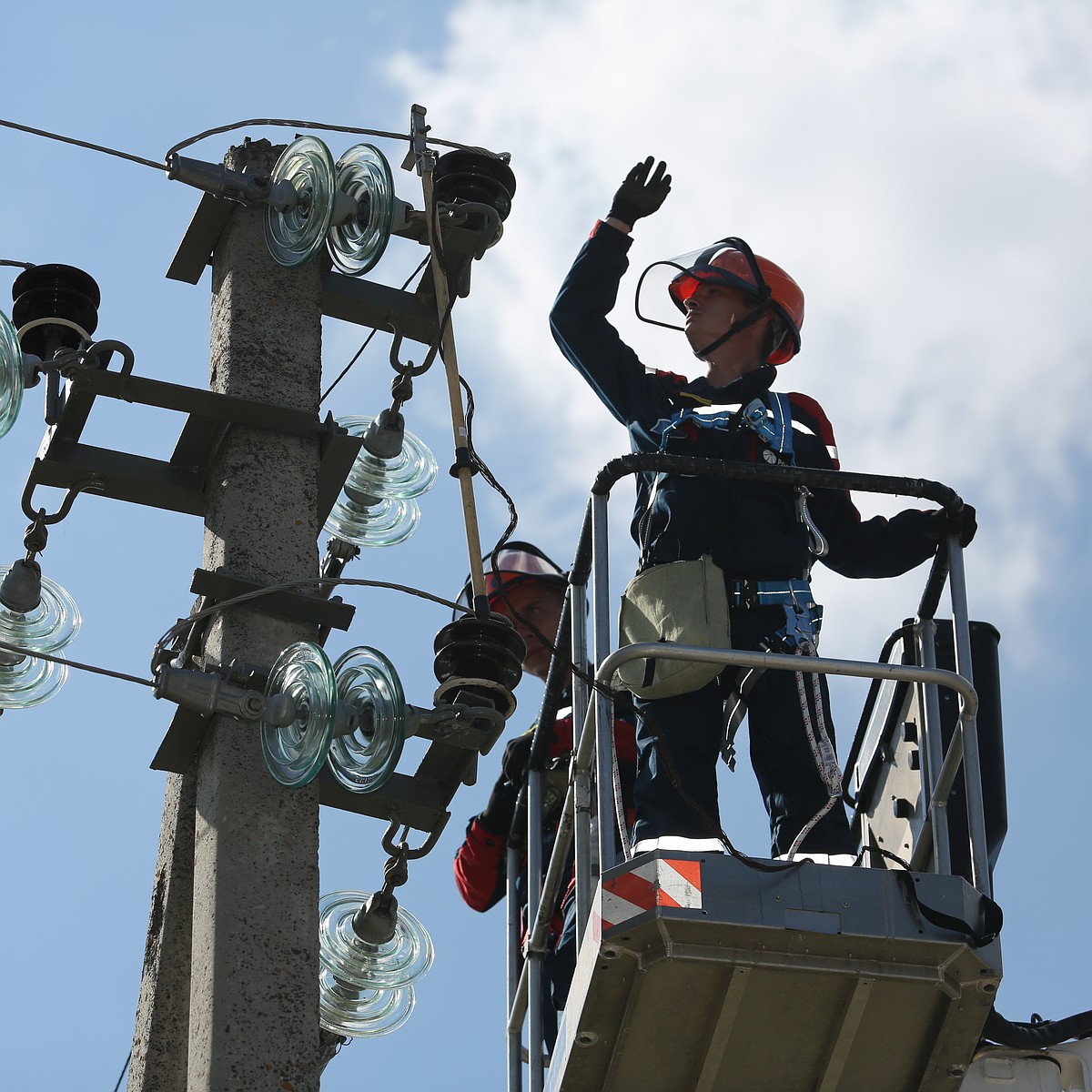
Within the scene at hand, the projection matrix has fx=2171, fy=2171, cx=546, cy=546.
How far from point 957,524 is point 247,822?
2.33m

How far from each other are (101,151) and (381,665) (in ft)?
8.32

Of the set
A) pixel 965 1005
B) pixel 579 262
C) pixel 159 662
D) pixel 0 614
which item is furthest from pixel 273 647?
pixel 965 1005

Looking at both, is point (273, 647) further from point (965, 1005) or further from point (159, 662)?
point (965, 1005)

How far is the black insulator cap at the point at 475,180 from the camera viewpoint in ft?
25.7

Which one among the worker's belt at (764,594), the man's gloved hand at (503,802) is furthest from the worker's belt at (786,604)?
the man's gloved hand at (503,802)

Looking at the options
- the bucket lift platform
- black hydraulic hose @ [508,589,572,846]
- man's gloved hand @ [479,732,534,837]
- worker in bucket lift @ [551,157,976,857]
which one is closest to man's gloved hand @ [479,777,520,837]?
man's gloved hand @ [479,732,534,837]

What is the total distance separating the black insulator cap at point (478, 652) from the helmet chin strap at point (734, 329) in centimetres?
142

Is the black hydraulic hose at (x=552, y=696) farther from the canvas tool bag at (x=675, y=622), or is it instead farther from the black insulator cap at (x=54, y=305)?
the black insulator cap at (x=54, y=305)

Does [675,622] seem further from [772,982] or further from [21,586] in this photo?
[21,586]

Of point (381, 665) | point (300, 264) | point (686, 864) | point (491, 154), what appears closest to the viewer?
point (686, 864)

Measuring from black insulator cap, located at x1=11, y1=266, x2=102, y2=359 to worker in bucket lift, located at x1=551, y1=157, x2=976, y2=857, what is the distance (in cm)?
161

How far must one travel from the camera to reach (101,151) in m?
7.87

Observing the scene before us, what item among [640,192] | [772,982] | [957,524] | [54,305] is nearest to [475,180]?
[640,192]

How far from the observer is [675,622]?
21.7 feet
